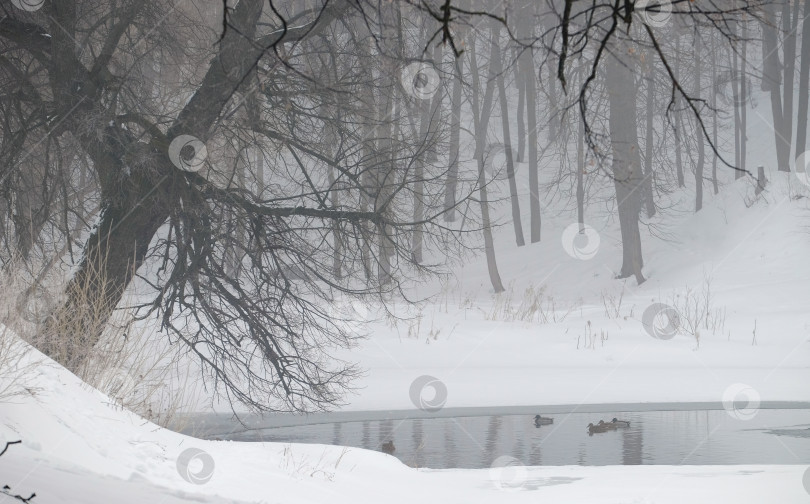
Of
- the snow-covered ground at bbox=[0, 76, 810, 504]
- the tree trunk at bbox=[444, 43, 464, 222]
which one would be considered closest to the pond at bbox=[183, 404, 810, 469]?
the snow-covered ground at bbox=[0, 76, 810, 504]

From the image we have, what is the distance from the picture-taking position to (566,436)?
941cm

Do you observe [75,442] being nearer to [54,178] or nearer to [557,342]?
[54,178]

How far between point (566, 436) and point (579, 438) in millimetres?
165

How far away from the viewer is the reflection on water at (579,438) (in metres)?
8.19

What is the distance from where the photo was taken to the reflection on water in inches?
322

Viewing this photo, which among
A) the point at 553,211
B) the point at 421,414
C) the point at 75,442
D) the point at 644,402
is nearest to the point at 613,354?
the point at 644,402

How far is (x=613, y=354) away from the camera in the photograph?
48.1 feet

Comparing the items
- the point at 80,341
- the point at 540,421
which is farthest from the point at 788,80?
the point at 80,341

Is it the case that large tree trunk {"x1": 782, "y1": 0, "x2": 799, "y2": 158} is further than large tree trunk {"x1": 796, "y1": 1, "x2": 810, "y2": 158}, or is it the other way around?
large tree trunk {"x1": 782, "y1": 0, "x2": 799, "y2": 158}

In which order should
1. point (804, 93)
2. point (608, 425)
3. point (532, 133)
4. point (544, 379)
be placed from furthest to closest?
point (532, 133), point (804, 93), point (544, 379), point (608, 425)

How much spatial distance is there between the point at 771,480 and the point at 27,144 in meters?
8.47

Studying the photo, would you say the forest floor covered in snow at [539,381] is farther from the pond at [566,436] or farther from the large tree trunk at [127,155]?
the large tree trunk at [127,155]

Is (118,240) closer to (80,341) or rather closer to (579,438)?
(80,341)

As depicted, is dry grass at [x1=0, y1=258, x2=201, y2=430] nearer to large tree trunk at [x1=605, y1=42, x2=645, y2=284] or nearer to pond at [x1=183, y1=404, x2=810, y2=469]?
pond at [x1=183, y1=404, x2=810, y2=469]
